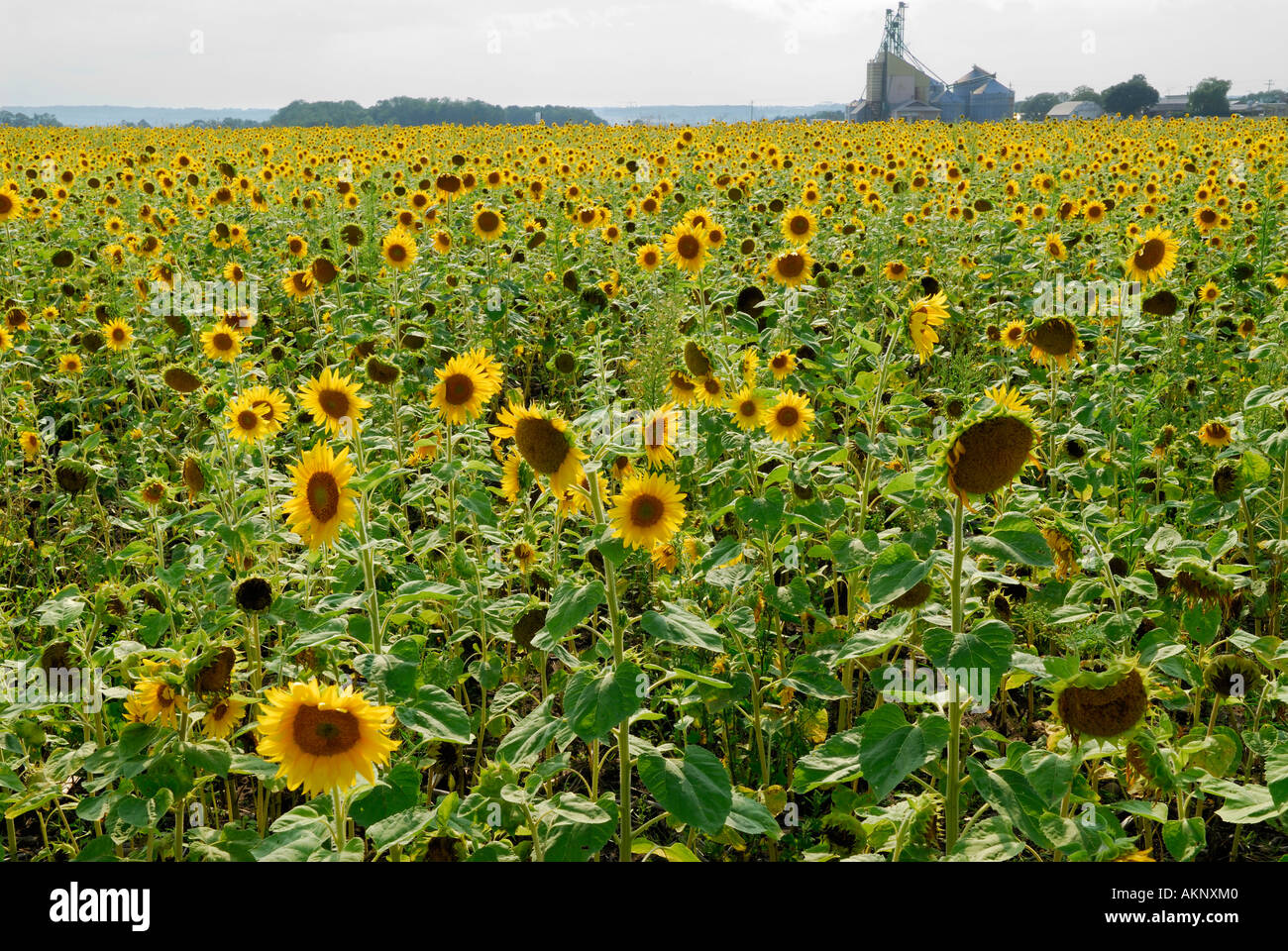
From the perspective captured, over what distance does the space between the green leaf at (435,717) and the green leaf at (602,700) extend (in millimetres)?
254

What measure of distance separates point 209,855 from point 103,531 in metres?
3.39

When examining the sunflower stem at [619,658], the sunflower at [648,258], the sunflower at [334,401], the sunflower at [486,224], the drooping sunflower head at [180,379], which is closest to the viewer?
the sunflower stem at [619,658]

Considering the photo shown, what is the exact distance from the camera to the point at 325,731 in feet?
6.16

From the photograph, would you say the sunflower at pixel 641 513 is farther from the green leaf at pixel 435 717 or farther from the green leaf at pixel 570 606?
the green leaf at pixel 435 717

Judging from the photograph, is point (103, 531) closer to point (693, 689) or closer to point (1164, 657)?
point (693, 689)

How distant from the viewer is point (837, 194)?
10.6 metres

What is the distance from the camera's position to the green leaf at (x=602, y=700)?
1.90 metres

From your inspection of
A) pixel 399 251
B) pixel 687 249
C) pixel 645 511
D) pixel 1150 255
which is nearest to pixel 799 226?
pixel 687 249

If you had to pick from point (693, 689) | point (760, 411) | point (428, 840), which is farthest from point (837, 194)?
point (428, 840)

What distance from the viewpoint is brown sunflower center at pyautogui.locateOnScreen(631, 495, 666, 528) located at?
2.43 meters

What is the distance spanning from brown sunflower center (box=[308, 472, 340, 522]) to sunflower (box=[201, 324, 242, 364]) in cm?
270

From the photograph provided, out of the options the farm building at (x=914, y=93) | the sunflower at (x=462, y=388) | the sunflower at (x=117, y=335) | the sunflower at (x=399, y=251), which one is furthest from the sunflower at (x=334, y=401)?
the farm building at (x=914, y=93)
